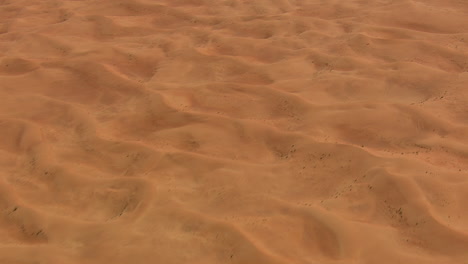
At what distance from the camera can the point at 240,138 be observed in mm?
2592

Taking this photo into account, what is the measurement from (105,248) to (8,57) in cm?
222

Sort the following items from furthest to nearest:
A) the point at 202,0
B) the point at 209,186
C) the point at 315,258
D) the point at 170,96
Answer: the point at 202,0 → the point at 170,96 → the point at 209,186 → the point at 315,258

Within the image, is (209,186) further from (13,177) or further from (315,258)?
(13,177)

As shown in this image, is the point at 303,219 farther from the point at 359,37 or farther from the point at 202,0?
the point at 202,0

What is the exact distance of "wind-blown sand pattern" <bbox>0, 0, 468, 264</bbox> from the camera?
6.45ft

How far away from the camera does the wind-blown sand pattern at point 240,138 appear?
77.4 inches

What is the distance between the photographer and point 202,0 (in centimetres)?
454

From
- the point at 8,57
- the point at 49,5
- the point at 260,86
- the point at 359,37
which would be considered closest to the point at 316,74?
the point at 260,86

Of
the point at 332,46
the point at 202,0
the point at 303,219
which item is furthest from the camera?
the point at 202,0

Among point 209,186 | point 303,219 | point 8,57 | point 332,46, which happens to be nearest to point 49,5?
point 8,57

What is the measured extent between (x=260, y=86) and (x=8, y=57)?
1.87m

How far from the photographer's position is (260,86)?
3.05m

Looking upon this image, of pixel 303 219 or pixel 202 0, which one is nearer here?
pixel 303 219

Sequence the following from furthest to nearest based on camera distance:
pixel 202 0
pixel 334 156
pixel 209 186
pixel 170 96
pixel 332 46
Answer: pixel 202 0, pixel 332 46, pixel 170 96, pixel 334 156, pixel 209 186
